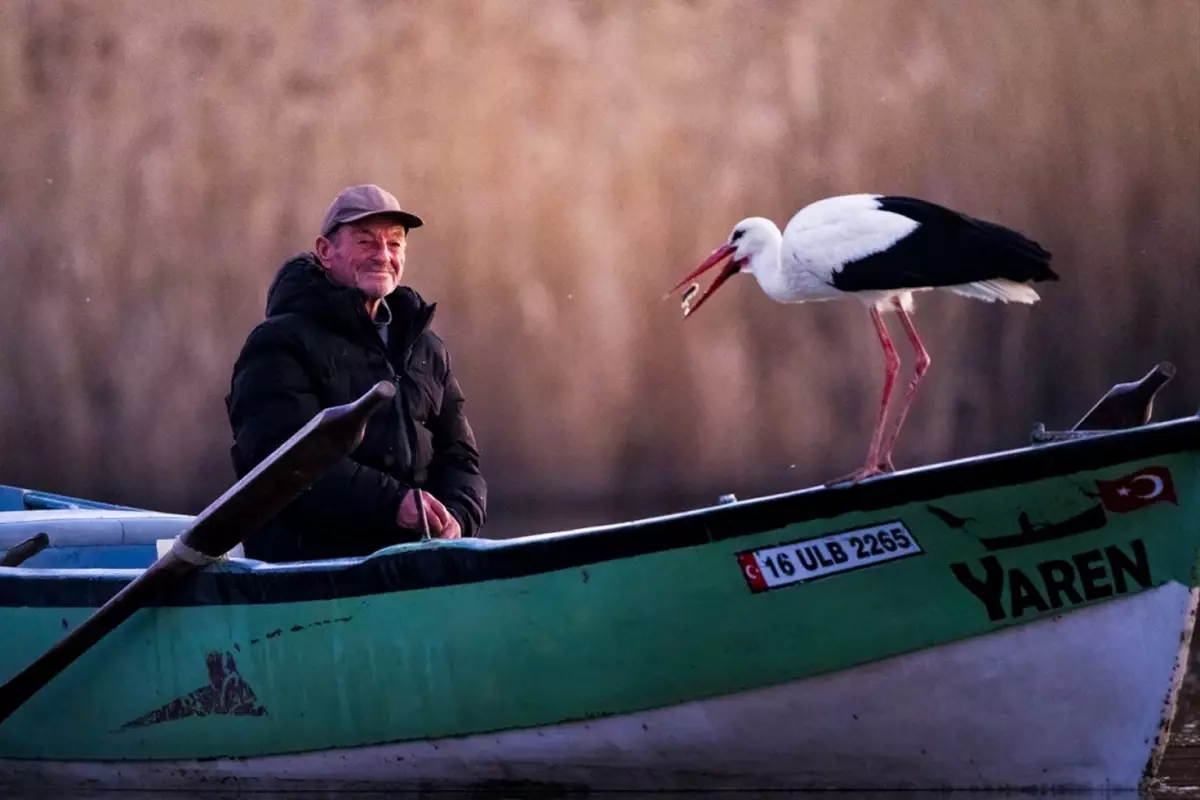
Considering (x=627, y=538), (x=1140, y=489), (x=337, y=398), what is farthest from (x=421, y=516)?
(x=1140, y=489)

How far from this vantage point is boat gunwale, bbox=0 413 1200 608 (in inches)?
182

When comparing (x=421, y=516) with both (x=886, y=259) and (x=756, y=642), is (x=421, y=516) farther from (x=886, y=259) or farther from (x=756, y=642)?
(x=886, y=259)

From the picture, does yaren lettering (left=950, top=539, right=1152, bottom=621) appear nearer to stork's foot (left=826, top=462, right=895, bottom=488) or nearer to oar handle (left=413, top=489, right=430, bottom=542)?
stork's foot (left=826, top=462, right=895, bottom=488)

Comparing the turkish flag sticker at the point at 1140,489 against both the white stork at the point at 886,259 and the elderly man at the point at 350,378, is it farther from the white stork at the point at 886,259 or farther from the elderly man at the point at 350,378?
the elderly man at the point at 350,378

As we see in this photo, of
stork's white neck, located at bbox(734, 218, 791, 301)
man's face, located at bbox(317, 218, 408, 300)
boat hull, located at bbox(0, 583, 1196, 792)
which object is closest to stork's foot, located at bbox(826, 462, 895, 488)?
boat hull, located at bbox(0, 583, 1196, 792)

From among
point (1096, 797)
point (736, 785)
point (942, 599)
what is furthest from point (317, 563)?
point (1096, 797)

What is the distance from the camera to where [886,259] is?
4.91 meters

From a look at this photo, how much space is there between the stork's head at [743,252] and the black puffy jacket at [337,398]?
0.93m

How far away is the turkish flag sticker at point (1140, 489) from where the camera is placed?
466 centimetres

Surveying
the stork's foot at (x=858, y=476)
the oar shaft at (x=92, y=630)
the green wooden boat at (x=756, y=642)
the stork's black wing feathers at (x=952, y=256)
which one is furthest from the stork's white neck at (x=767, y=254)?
the oar shaft at (x=92, y=630)

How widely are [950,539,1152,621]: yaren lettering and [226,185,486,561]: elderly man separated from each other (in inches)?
67.8

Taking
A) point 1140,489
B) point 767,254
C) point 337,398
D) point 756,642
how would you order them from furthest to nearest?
point 337,398
point 767,254
point 756,642
point 1140,489

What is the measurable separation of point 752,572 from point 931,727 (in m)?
0.68

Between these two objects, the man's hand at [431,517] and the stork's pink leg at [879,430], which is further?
the man's hand at [431,517]
